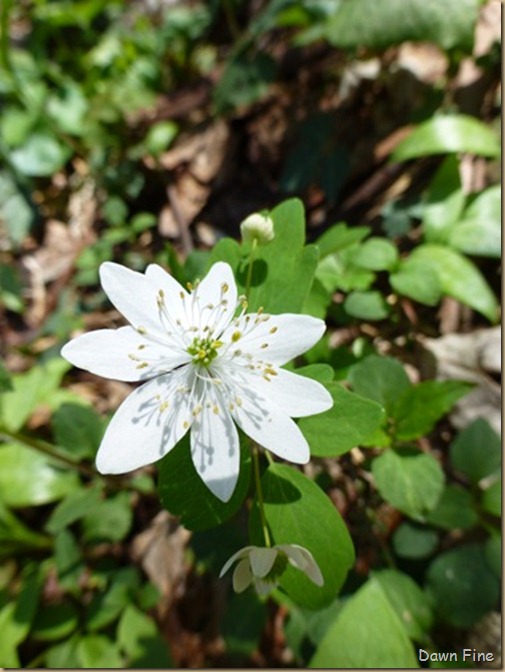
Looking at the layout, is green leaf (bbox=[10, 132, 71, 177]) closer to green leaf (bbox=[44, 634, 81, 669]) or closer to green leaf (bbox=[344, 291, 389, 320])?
green leaf (bbox=[344, 291, 389, 320])

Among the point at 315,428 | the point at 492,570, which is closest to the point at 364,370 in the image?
the point at 315,428

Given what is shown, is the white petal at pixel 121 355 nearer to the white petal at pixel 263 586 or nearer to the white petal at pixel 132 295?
the white petal at pixel 132 295

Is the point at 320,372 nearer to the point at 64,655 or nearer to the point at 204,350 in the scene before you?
the point at 204,350

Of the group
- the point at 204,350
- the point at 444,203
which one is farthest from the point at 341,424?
the point at 444,203

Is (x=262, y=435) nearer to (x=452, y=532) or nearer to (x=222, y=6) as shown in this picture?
(x=452, y=532)

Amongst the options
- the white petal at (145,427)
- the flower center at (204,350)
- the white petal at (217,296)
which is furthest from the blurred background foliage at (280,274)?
the white petal at (145,427)
